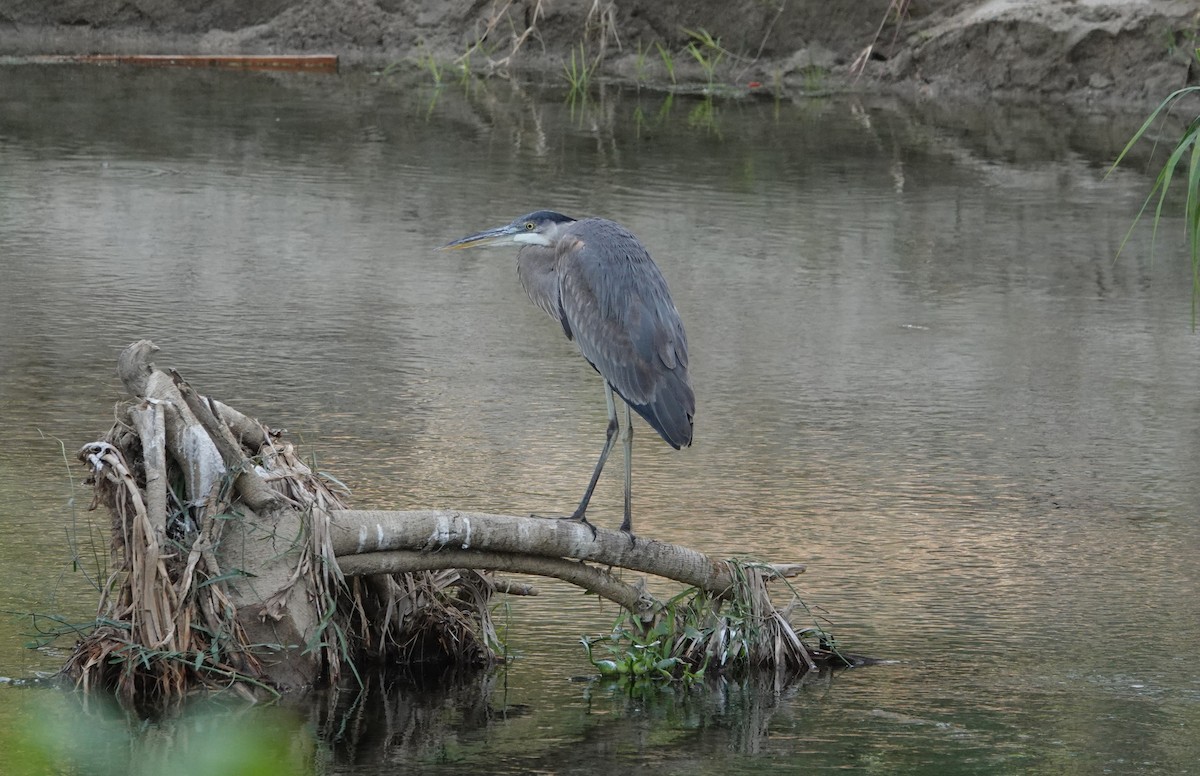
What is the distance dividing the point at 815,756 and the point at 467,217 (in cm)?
637

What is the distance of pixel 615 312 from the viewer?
207 inches

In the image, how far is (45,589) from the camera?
491 centimetres

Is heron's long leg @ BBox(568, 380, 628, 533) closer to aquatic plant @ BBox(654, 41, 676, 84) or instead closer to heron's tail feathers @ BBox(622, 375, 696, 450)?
heron's tail feathers @ BBox(622, 375, 696, 450)

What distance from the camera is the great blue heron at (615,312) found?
506cm

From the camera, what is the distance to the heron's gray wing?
16.6ft

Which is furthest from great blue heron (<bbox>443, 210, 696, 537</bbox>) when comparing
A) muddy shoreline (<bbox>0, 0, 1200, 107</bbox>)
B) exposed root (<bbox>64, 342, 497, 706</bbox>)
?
muddy shoreline (<bbox>0, 0, 1200, 107</bbox>)

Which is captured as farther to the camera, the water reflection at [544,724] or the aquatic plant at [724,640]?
the aquatic plant at [724,640]

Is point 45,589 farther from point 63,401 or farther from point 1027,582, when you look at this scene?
point 1027,582

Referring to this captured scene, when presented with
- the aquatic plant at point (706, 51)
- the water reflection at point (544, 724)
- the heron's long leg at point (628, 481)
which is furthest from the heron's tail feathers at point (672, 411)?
the aquatic plant at point (706, 51)

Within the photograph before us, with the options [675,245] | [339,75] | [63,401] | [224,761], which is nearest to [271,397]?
[63,401]

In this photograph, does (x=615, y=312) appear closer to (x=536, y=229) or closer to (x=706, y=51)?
(x=536, y=229)

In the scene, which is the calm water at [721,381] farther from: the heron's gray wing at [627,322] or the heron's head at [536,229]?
the heron's head at [536,229]

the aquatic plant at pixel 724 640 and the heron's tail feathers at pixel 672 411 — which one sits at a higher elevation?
the heron's tail feathers at pixel 672 411

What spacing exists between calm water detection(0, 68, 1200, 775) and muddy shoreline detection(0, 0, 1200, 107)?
1755mm
